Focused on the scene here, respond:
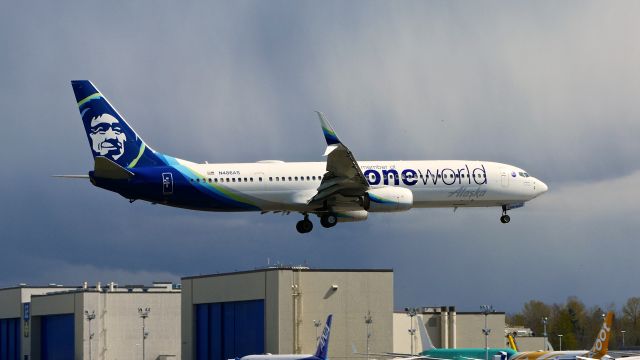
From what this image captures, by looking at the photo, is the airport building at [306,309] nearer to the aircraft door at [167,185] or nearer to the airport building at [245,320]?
the airport building at [245,320]

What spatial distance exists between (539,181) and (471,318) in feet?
135

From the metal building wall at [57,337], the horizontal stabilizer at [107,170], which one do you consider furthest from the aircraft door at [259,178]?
the metal building wall at [57,337]

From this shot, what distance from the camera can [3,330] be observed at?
19525 centimetres

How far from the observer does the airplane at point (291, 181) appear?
100312mm

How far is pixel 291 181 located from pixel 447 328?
4808cm

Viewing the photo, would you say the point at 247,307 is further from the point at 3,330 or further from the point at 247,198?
the point at 3,330

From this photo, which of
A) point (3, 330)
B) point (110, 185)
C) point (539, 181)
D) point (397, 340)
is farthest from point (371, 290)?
point (3, 330)

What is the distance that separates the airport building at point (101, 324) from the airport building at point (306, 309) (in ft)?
104

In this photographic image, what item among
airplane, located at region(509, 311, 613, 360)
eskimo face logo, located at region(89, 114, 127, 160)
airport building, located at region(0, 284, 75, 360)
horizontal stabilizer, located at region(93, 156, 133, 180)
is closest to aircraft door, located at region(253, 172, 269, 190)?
horizontal stabilizer, located at region(93, 156, 133, 180)

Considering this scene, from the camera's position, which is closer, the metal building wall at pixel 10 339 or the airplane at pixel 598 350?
the airplane at pixel 598 350

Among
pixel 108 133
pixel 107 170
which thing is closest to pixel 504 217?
pixel 108 133

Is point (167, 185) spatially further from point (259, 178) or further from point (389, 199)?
point (389, 199)

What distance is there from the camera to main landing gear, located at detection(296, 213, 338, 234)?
10462 cm

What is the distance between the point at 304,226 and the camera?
10638 cm
